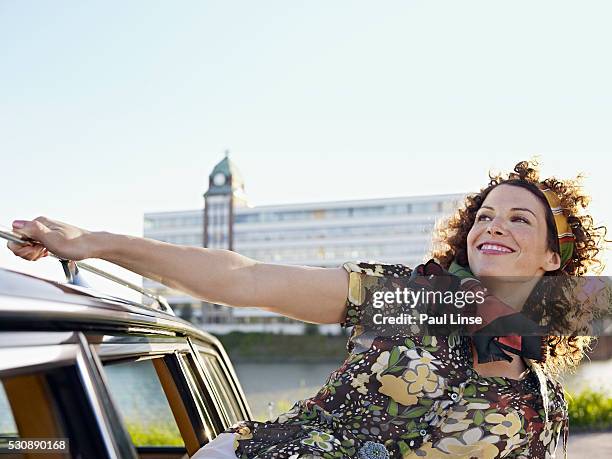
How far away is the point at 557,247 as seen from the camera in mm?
2777

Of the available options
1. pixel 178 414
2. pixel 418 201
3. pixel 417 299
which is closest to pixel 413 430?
pixel 417 299

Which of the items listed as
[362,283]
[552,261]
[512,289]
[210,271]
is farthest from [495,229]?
[210,271]

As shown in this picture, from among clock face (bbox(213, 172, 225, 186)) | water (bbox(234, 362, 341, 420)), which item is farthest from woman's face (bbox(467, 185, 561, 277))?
clock face (bbox(213, 172, 225, 186))

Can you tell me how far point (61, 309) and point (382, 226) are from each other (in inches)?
2490

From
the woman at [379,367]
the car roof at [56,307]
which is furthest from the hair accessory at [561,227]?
the car roof at [56,307]

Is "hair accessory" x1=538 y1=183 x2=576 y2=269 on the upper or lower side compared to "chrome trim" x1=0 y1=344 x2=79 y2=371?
upper

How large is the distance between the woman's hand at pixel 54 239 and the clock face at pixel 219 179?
73.6 meters

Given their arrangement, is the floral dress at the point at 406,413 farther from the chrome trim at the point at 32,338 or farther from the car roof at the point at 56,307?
the chrome trim at the point at 32,338

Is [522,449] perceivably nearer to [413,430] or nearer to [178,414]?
[413,430]

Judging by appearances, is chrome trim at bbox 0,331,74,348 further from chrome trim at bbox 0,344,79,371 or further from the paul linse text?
the paul linse text

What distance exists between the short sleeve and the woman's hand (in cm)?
81

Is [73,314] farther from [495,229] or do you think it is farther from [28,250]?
[495,229]

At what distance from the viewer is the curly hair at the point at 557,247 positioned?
9.25 feet

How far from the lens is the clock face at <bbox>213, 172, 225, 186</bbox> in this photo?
75.1 meters
